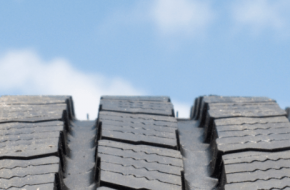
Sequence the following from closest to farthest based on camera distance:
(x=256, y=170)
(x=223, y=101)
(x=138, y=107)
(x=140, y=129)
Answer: (x=256, y=170) < (x=140, y=129) < (x=138, y=107) < (x=223, y=101)

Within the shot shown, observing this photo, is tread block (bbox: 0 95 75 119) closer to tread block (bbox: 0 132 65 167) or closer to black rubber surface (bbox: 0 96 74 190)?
black rubber surface (bbox: 0 96 74 190)

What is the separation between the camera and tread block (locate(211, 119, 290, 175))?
Answer: 2412 mm

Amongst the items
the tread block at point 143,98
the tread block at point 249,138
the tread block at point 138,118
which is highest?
the tread block at point 143,98

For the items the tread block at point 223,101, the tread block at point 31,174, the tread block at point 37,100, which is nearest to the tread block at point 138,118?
the tread block at point 223,101

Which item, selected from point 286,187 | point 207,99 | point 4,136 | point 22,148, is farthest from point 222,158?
point 4,136

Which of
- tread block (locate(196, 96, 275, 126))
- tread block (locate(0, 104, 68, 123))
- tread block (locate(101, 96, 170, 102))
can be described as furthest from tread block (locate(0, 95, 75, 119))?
tread block (locate(196, 96, 275, 126))

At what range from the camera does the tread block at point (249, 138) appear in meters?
2.41

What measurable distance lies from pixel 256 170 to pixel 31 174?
1.30 metres

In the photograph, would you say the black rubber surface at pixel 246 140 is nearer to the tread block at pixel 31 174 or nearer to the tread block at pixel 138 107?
the tread block at pixel 138 107

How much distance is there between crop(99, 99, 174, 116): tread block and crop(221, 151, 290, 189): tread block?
2.70 ft

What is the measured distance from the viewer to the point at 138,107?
10.1ft

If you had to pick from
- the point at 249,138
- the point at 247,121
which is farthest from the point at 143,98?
the point at 249,138

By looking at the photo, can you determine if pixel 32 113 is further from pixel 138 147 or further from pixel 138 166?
pixel 138 166

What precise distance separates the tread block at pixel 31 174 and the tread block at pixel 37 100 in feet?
3.28
